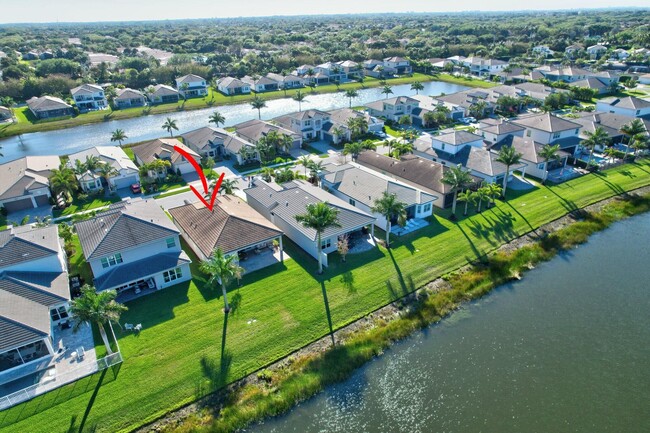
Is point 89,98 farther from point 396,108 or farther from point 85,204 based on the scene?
point 396,108

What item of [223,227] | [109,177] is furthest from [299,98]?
[223,227]

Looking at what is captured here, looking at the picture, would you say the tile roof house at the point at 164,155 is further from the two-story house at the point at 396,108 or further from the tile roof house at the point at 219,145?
the two-story house at the point at 396,108

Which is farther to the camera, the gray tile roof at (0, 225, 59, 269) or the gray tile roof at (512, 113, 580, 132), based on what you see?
the gray tile roof at (512, 113, 580, 132)

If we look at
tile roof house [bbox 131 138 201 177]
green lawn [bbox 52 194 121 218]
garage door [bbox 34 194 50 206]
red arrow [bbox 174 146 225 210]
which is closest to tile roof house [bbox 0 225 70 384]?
green lawn [bbox 52 194 121 218]

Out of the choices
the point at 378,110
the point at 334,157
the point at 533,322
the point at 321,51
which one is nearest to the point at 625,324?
the point at 533,322

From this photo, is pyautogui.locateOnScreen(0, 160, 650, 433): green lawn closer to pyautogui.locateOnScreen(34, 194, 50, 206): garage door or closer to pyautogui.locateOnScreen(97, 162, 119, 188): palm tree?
pyautogui.locateOnScreen(97, 162, 119, 188): palm tree

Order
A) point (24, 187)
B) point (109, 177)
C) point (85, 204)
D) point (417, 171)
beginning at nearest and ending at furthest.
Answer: point (24, 187) → point (85, 204) → point (417, 171) → point (109, 177)
